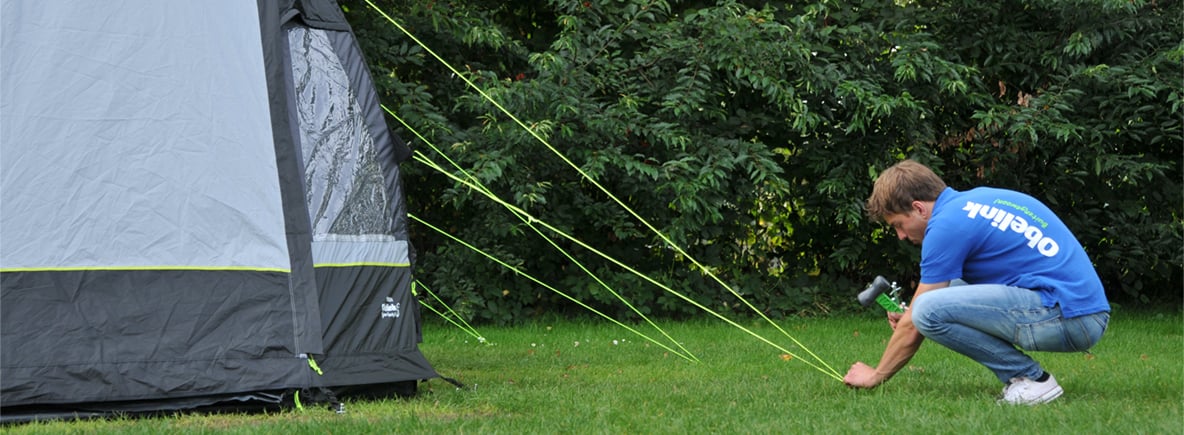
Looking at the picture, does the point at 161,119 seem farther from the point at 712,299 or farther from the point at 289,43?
the point at 712,299

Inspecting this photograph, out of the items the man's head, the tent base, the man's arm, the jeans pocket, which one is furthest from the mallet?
the tent base

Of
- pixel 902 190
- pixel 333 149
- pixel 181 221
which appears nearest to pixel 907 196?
pixel 902 190

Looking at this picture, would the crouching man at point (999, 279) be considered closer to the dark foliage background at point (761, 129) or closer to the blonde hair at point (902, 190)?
the blonde hair at point (902, 190)

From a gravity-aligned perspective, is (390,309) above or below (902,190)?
below

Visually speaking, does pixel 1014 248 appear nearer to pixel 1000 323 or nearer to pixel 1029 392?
pixel 1000 323

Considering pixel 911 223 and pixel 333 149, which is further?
pixel 333 149

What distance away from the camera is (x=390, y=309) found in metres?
5.36

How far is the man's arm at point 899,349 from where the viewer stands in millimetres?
4620

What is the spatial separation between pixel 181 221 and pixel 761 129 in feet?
19.9

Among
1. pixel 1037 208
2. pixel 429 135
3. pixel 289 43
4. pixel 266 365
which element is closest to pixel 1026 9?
pixel 429 135

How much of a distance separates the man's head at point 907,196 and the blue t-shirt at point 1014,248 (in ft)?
0.24

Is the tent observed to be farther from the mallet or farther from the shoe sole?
the shoe sole

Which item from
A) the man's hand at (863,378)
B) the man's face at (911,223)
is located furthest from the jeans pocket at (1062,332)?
the man's hand at (863,378)

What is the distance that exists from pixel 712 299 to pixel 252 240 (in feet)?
18.4
